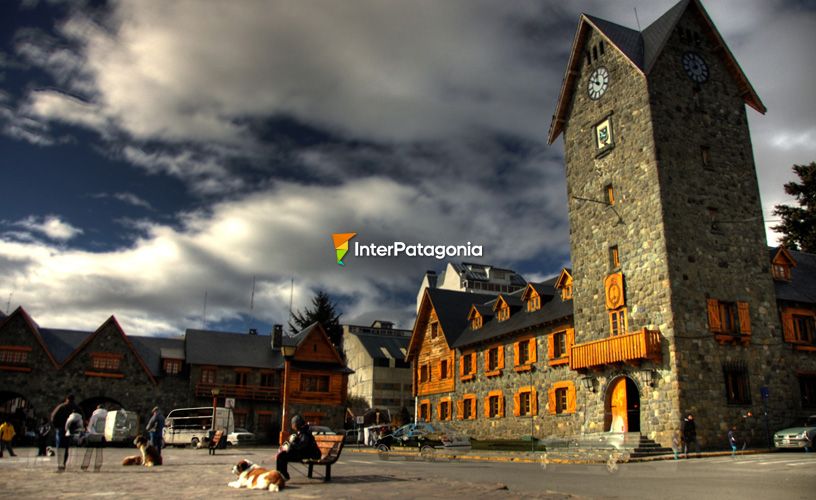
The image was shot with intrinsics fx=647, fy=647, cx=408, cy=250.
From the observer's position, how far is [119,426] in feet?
136

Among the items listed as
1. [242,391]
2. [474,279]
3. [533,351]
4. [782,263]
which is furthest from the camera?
[474,279]

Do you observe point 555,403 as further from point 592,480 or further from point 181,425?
point 181,425

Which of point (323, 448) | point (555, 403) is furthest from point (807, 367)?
point (323, 448)

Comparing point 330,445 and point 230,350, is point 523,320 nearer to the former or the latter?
point 230,350

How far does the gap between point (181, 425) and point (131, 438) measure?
3.16 meters

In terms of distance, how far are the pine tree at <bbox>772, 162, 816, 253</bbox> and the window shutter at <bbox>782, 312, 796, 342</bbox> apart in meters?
20.9

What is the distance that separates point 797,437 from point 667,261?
7820 millimetres

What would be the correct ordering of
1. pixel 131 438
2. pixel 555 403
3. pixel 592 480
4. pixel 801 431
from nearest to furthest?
pixel 592 480
pixel 801 431
pixel 555 403
pixel 131 438

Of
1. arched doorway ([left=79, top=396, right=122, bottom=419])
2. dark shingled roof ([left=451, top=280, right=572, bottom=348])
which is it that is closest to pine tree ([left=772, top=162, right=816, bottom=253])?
dark shingled roof ([left=451, top=280, right=572, bottom=348])

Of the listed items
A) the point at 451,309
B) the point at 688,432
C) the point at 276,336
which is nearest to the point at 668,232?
the point at 688,432

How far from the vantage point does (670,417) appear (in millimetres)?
25125

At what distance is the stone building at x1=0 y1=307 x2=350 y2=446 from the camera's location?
46.7m

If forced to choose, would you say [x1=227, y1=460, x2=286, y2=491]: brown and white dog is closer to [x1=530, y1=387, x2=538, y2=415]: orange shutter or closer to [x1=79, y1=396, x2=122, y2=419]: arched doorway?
[x1=530, y1=387, x2=538, y2=415]: orange shutter

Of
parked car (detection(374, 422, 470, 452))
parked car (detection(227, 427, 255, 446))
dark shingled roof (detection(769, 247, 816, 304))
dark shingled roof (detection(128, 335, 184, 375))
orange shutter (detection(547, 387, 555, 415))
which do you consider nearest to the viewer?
dark shingled roof (detection(769, 247, 816, 304))
